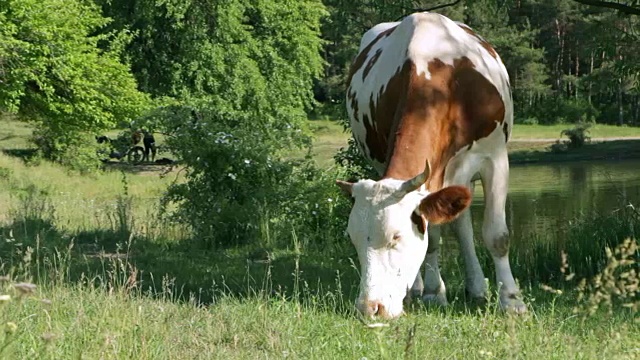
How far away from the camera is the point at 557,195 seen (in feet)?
84.6

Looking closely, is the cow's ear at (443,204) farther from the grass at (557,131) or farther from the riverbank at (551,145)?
the grass at (557,131)

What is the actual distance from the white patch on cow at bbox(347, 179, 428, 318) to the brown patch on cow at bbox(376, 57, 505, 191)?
40cm

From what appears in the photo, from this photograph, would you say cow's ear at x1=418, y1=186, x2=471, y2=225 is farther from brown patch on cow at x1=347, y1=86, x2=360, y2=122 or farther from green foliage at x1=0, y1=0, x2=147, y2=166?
green foliage at x1=0, y1=0, x2=147, y2=166

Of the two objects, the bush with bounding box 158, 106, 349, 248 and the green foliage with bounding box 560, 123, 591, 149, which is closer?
the bush with bounding box 158, 106, 349, 248

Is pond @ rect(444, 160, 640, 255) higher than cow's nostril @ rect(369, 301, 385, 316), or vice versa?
cow's nostril @ rect(369, 301, 385, 316)

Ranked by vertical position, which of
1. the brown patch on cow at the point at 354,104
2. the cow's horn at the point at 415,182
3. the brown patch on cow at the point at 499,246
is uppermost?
the brown patch on cow at the point at 354,104

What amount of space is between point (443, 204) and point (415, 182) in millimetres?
283

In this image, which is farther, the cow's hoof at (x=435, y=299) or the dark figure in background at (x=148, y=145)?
the dark figure in background at (x=148, y=145)

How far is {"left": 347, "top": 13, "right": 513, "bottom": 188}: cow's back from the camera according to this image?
7.01 metres

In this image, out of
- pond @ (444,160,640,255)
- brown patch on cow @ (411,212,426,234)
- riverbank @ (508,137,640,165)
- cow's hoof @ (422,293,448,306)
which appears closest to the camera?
brown patch on cow @ (411,212,426,234)

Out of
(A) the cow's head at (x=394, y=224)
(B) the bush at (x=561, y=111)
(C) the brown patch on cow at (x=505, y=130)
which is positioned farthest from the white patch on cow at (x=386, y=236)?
(B) the bush at (x=561, y=111)

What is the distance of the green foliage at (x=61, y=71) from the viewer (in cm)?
2719

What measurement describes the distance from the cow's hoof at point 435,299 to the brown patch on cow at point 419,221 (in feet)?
3.71

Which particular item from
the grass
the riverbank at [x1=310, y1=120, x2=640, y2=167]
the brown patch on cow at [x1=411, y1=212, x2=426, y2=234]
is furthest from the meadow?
the grass
